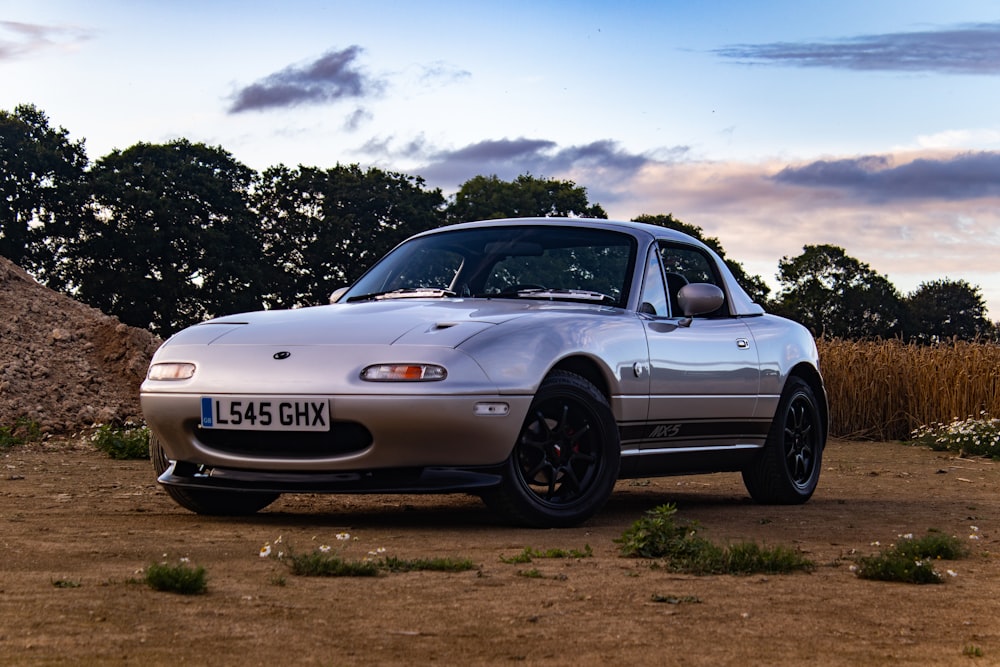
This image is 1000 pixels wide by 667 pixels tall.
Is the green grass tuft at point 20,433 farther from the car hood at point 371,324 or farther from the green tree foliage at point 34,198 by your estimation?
the green tree foliage at point 34,198

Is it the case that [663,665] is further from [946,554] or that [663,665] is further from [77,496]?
[77,496]

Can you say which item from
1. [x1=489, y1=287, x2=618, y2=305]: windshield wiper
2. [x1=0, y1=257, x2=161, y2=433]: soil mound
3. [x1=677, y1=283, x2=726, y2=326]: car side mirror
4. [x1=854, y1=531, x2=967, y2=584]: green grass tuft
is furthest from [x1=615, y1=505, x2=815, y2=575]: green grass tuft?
[x1=0, y1=257, x2=161, y2=433]: soil mound

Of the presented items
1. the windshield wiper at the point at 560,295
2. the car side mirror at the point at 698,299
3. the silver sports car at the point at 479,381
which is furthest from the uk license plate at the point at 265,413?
the car side mirror at the point at 698,299

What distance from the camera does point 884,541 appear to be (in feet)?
22.2

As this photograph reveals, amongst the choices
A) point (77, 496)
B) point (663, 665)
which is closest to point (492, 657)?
point (663, 665)

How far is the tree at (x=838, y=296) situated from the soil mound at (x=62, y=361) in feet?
138

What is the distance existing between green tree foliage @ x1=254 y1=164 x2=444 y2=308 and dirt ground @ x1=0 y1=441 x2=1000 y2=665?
4013cm

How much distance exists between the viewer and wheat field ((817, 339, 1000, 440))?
19469 mm

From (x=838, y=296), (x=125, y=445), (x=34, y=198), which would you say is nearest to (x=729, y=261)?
(x=838, y=296)

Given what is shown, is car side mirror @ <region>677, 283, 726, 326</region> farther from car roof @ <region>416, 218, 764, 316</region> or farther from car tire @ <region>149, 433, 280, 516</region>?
car tire @ <region>149, 433, 280, 516</region>

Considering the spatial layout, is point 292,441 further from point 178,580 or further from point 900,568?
point 900,568

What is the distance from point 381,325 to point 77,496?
3015mm

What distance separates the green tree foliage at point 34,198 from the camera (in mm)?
43438

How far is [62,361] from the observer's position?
1833 centimetres
